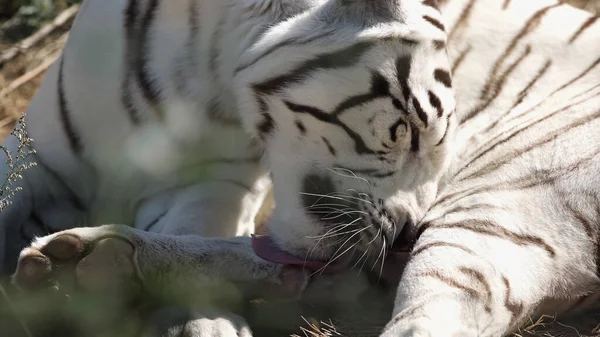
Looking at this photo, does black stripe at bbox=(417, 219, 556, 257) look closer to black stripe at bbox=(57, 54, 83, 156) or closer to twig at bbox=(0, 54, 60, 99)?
black stripe at bbox=(57, 54, 83, 156)

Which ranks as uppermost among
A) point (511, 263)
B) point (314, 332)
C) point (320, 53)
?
point (320, 53)

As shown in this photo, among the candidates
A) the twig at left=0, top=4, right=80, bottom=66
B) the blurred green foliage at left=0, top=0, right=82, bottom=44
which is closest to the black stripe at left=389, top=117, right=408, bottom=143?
the twig at left=0, top=4, right=80, bottom=66

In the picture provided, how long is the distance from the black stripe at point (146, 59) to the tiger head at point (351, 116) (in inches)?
11.1

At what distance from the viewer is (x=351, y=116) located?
2.04m

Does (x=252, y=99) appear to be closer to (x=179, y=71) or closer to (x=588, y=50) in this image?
(x=179, y=71)

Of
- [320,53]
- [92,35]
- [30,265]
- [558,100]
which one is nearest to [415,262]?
[320,53]

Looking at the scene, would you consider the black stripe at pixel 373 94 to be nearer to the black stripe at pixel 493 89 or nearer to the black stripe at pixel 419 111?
the black stripe at pixel 419 111

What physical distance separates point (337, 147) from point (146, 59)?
0.62 metres

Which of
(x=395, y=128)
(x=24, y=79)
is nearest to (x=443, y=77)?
(x=395, y=128)

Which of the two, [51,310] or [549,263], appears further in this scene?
[549,263]

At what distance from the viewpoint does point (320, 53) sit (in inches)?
80.7

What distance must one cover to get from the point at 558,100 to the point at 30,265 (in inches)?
56.9

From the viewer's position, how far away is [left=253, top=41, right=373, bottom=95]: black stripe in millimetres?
2023

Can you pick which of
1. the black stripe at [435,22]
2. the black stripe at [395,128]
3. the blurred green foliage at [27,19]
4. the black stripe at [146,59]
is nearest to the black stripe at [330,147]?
the black stripe at [395,128]
